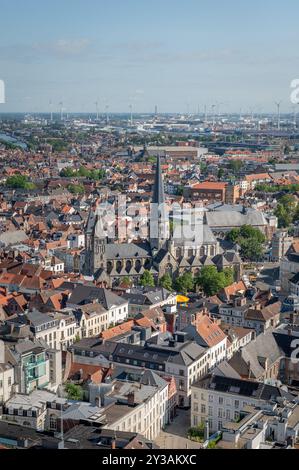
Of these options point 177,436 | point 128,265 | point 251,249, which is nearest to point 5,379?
point 177,436

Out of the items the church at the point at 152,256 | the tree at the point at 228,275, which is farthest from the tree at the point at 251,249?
the tree at the point at 228,275

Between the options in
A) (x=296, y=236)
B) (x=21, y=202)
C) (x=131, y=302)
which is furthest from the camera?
(x=21, y=202)

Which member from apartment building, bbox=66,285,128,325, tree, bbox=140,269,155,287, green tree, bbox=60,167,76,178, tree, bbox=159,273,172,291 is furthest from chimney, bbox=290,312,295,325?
green tree, bbox=60,167,76,178

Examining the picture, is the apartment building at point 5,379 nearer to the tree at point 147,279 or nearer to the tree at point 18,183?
the tree at point 147,279

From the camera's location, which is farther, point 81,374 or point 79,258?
point 79,258
